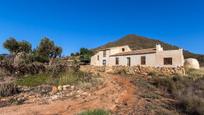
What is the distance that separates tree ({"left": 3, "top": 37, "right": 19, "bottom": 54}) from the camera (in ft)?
109

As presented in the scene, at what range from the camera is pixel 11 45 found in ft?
110

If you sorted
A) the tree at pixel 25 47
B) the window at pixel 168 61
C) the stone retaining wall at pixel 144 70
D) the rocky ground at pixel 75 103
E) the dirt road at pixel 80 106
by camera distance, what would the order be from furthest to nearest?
the tree at pixel 25 47
the window at pixel 168 61
the stone retaining wall at pixel 144 70
the rocky ground at pixel 75 103
the dirt road at pixel 80 106

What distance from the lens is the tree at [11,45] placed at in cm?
3331

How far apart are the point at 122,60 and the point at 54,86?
19830 millimetres

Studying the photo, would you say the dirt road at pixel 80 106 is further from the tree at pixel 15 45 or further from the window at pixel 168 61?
the tree at pixel 15 45

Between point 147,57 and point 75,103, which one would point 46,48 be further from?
point 75,103

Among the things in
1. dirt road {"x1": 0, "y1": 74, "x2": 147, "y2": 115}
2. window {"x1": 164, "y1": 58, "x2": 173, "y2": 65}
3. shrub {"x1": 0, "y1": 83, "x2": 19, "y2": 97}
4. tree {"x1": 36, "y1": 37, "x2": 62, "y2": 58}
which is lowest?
dirt road {"x1": 0, "y1": 74, "x2": 147, "y2": 115}

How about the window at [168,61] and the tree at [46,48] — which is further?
the tree at [46,48]

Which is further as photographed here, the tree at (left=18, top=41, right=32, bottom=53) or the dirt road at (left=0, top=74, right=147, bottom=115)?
the tree at (left=18, top=41, right=32, bottom=53)

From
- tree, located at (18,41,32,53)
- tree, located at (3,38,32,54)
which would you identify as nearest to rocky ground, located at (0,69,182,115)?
tree, located at (18,41,32,53)

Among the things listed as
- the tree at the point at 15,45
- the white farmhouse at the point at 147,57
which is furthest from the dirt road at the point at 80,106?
the tree at the point at 15,45

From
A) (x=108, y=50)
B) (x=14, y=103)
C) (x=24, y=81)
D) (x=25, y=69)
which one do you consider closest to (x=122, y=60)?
(x=108, y=50)

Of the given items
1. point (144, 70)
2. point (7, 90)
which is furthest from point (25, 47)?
point (7, 90)

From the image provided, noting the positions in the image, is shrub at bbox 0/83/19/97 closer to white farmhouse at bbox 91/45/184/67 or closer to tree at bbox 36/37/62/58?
white farmhouse at bbox 91/45/184/67
